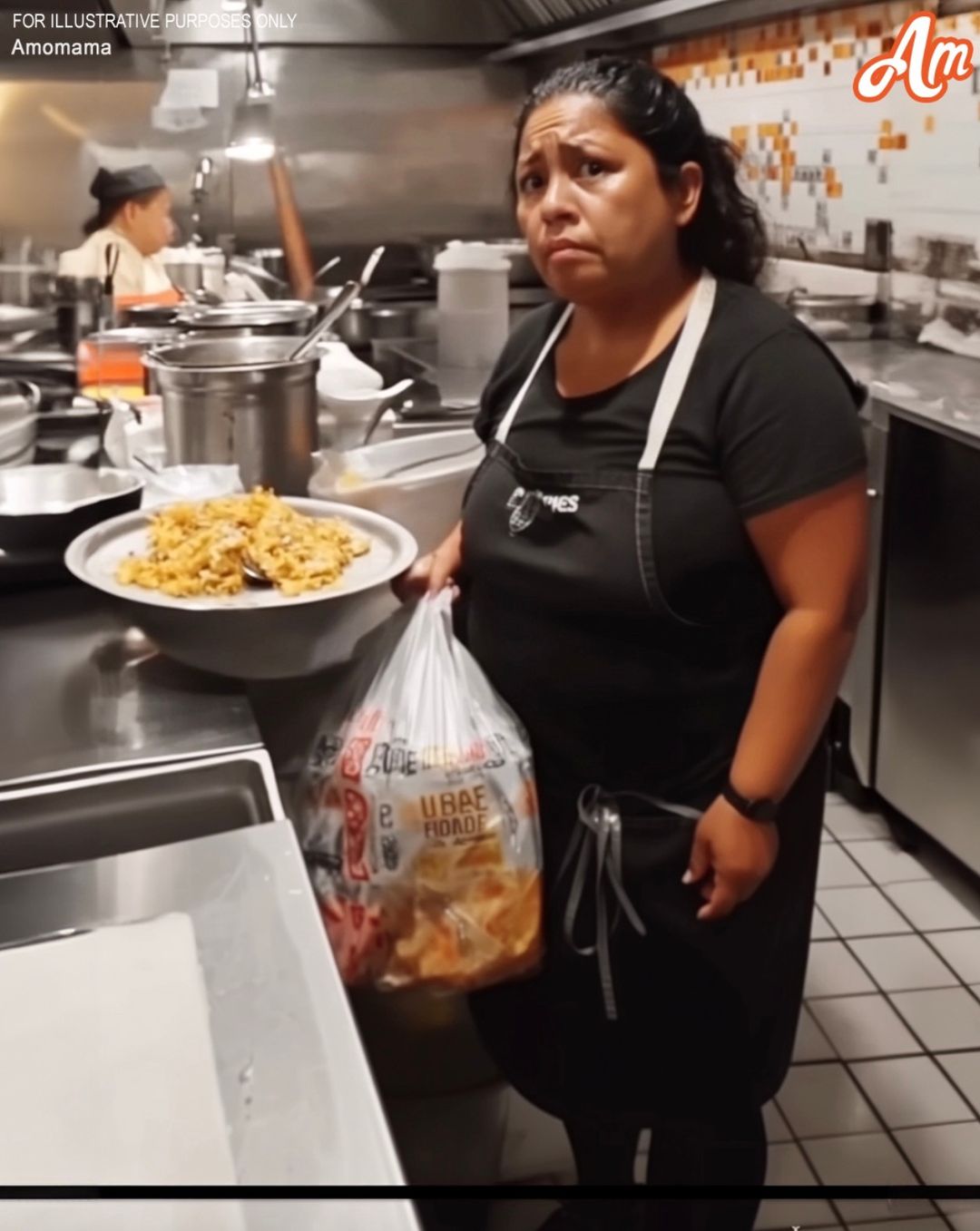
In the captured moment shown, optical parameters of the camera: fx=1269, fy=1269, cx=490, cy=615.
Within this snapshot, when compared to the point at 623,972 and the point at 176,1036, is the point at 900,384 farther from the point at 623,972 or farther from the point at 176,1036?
the point at 176,1036

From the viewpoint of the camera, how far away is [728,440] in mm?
587

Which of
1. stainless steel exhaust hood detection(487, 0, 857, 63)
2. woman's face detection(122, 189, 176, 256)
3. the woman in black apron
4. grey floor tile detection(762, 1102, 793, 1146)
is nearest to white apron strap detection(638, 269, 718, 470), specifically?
the woman in black apron

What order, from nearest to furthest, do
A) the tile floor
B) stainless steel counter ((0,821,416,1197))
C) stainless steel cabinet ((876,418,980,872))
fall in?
A: 1. stainless steel counter ((0,821,416,1197))
2. the tile floor
3. stainless steel cabinet ((876,418,980,872))

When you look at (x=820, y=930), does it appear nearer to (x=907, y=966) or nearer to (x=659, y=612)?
(x=907, y=966)

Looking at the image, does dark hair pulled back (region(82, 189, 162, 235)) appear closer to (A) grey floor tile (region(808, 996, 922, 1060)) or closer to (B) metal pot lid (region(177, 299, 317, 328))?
(B) metal pot lid (region(177, 299, 317, 328))

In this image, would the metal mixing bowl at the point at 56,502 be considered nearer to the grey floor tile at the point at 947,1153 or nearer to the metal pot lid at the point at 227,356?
the metal pot lid at the point at 227,356

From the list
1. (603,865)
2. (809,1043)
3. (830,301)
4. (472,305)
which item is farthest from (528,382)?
(809,1043)

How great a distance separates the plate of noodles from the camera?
625 mm

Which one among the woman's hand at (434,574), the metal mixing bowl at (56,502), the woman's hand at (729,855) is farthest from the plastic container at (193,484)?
the woman's hand at (729,855)

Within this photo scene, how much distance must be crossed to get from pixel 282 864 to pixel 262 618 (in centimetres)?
17

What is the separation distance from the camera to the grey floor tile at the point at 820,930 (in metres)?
0.68

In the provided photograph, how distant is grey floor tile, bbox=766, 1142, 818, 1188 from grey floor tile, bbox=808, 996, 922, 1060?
6cm

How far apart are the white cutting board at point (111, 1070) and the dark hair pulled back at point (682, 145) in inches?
15.1

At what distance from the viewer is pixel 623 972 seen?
702 millimetres
